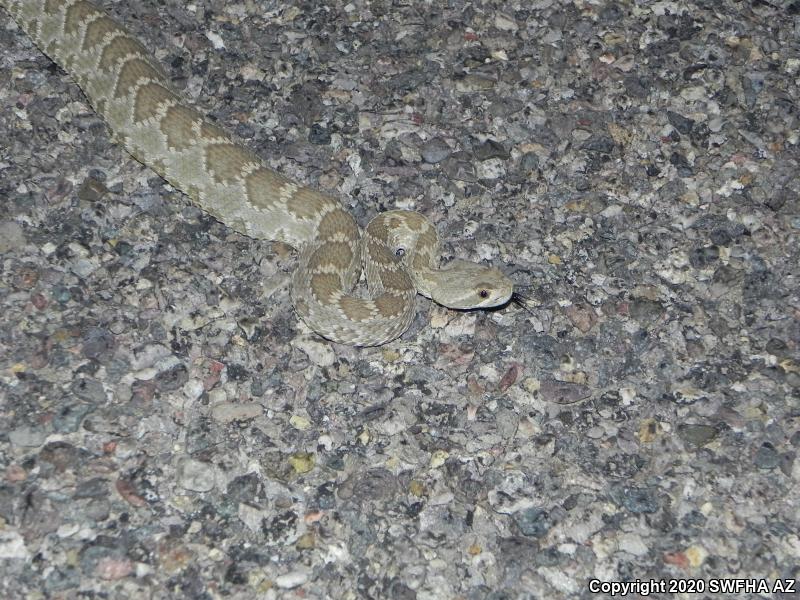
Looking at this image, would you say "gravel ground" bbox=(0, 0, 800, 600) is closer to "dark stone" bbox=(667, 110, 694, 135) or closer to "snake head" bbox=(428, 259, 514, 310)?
"dark stone" bbox=(667, 110, 694, 135)

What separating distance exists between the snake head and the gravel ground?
0.25 m

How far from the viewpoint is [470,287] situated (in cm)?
680

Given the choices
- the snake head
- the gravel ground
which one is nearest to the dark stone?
the gravel ground

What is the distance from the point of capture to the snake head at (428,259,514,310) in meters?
6.76

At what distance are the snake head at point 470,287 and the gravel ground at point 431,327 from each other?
0.81ft

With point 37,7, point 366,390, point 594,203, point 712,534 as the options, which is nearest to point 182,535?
point 366,390

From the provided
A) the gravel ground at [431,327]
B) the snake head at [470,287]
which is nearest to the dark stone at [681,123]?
the gravel ground at [431,327]

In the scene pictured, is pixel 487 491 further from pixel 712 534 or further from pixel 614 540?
pixel 712 534

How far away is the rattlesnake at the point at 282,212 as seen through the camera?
22.4ft

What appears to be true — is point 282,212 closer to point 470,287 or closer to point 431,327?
point 431,327

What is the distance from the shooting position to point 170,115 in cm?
773

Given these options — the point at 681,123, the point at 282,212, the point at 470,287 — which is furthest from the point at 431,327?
the point at 681,123

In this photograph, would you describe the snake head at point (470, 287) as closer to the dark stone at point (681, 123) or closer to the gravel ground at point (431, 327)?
the gravel ground at point (431, 327)

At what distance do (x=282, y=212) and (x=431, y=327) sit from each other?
66.5 inches
